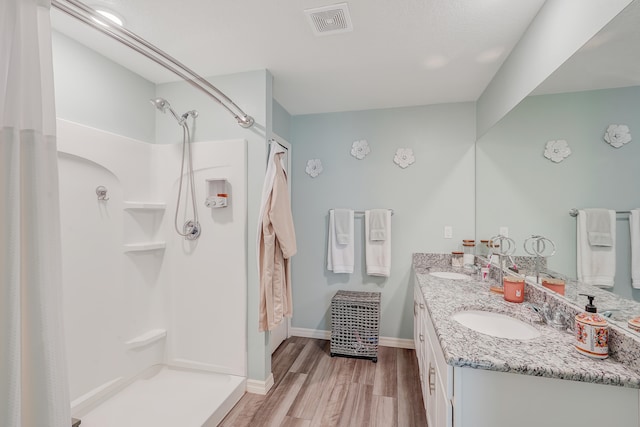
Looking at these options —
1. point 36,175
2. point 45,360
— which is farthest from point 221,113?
point 45,360

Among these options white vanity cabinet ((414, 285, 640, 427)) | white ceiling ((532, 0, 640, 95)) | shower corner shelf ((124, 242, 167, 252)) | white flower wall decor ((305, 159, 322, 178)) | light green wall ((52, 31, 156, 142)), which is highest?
light green wall ((52, 31, 156, 142))

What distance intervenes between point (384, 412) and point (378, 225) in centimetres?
157

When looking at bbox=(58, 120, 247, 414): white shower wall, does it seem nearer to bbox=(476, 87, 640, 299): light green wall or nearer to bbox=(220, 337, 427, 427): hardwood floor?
bbox=(220, 337, 427, 427): hardwood floor

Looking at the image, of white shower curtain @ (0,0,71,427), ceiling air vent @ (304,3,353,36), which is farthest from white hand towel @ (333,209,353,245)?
white shower curtain @ (0,0,71,427)

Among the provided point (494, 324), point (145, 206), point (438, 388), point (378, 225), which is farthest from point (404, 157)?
point (145, 206)

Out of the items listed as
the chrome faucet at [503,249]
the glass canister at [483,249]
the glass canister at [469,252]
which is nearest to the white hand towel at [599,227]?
the chrome faucet at [503,249]

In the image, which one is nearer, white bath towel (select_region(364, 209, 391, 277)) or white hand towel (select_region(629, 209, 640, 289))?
white hand towel (select_region(629, 209, 640, 289))

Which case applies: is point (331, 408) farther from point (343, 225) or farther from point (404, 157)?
point (404, 157)

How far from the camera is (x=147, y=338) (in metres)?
2.23

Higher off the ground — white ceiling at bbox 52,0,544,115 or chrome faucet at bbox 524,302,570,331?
white ceiling at bbox 52,0,544,115

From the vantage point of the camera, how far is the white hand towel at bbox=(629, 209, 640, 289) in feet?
3.23

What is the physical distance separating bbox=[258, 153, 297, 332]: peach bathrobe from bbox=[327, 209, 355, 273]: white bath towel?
2.87 ft

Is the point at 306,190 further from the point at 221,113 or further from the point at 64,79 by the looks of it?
the point at 64,79

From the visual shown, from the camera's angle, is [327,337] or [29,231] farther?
[327,337]
